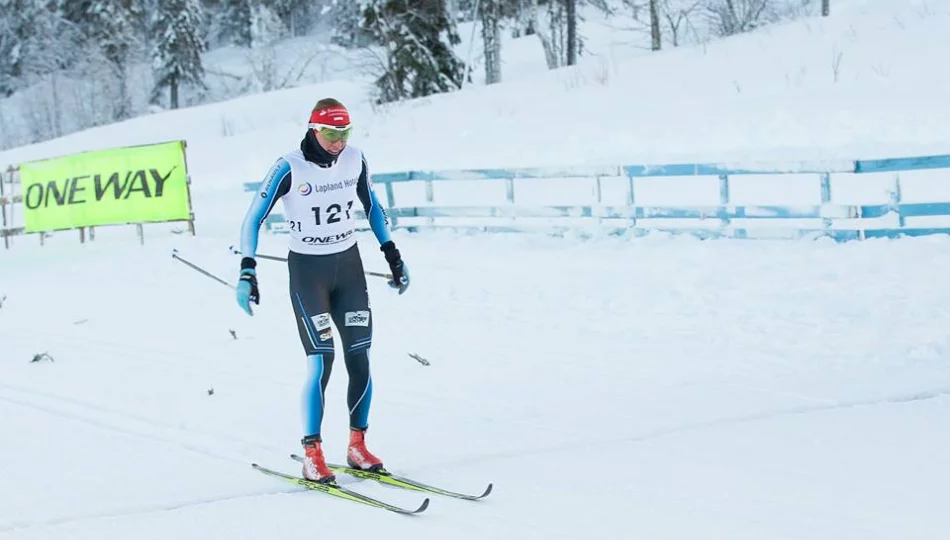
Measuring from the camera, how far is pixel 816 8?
3872 centimetres

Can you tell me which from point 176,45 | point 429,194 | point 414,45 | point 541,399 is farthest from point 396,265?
point 176,45

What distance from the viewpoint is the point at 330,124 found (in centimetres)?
586

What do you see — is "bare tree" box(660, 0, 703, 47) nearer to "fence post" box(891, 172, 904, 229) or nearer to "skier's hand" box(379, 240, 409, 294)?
"fence post" box(891, 172, 904, 229)

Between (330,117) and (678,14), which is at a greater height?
(678,14)

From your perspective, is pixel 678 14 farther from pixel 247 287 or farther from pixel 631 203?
pixel 247 287

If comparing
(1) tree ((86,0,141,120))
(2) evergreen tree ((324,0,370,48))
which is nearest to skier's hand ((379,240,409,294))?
(2) evergreen tree ((324,0,370,48))

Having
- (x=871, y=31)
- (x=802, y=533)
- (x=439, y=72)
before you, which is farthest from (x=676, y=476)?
(x=439, y=72)

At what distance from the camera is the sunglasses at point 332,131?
5871 mm

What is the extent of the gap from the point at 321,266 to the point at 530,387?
8.77 ft

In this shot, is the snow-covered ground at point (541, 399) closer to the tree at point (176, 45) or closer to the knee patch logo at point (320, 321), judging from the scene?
the knee patch logo at point (320, 321)

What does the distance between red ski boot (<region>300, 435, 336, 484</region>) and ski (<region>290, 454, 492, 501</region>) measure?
0.62 feet

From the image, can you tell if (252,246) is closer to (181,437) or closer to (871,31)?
(181,437)

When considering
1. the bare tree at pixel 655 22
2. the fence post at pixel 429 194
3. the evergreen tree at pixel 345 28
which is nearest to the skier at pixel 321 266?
the fence post at pixel 429 194

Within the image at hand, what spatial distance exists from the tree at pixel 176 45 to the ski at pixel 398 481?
165 ft
